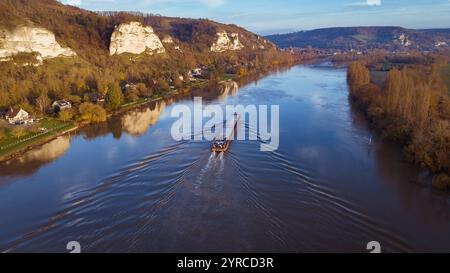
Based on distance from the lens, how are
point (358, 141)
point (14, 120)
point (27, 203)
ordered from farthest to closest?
point (14, 120) → point (358, 141) → point (27, 203)

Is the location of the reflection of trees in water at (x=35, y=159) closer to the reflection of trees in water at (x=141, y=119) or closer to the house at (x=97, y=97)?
the reflection of trees in water at (x=141, y=119)

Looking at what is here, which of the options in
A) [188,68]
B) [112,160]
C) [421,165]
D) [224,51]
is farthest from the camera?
[224,51]

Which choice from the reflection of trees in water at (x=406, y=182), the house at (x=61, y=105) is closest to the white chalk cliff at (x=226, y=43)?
the house at (x=61, y=105)

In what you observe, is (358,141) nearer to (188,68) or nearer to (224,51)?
(188,68)

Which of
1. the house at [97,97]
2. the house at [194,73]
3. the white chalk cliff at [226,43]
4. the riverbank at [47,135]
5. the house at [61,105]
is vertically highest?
the white chalk cliff at [226,43]
